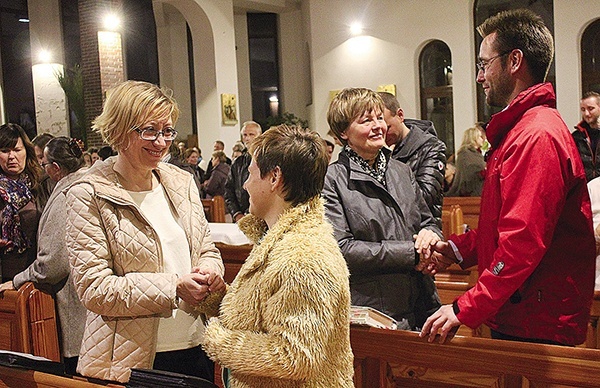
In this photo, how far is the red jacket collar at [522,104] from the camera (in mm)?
2020

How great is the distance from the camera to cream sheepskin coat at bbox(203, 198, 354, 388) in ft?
5.41

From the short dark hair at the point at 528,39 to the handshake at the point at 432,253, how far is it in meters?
0.72

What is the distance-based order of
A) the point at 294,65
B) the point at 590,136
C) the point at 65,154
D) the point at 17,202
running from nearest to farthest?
the point at 65,154 → the point at 17,202 → the point at 590,136 → the point at 294,65

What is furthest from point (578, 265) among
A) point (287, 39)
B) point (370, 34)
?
point (287, 39)

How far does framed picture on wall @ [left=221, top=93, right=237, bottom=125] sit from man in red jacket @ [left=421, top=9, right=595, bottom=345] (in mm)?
11028

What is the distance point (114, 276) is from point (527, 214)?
4.24ft

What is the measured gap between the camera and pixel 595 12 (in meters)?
11.1

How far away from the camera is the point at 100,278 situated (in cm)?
210

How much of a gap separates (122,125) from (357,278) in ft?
3.51

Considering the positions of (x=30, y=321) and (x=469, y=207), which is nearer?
(x=30, y=321)

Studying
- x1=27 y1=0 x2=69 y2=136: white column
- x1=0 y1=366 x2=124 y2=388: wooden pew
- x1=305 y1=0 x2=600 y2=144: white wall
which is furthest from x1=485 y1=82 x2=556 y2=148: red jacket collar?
x1=27 y1=0 x2=69 y2=136: white column

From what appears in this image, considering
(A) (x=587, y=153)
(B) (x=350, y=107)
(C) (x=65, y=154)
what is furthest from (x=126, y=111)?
(A) (x=587, y=153)

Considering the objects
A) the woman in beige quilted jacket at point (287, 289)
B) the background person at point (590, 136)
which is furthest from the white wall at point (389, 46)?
the woman in beige quilted jacket at point (287, 289)

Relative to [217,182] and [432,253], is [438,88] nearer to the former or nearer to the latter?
[217,182]
